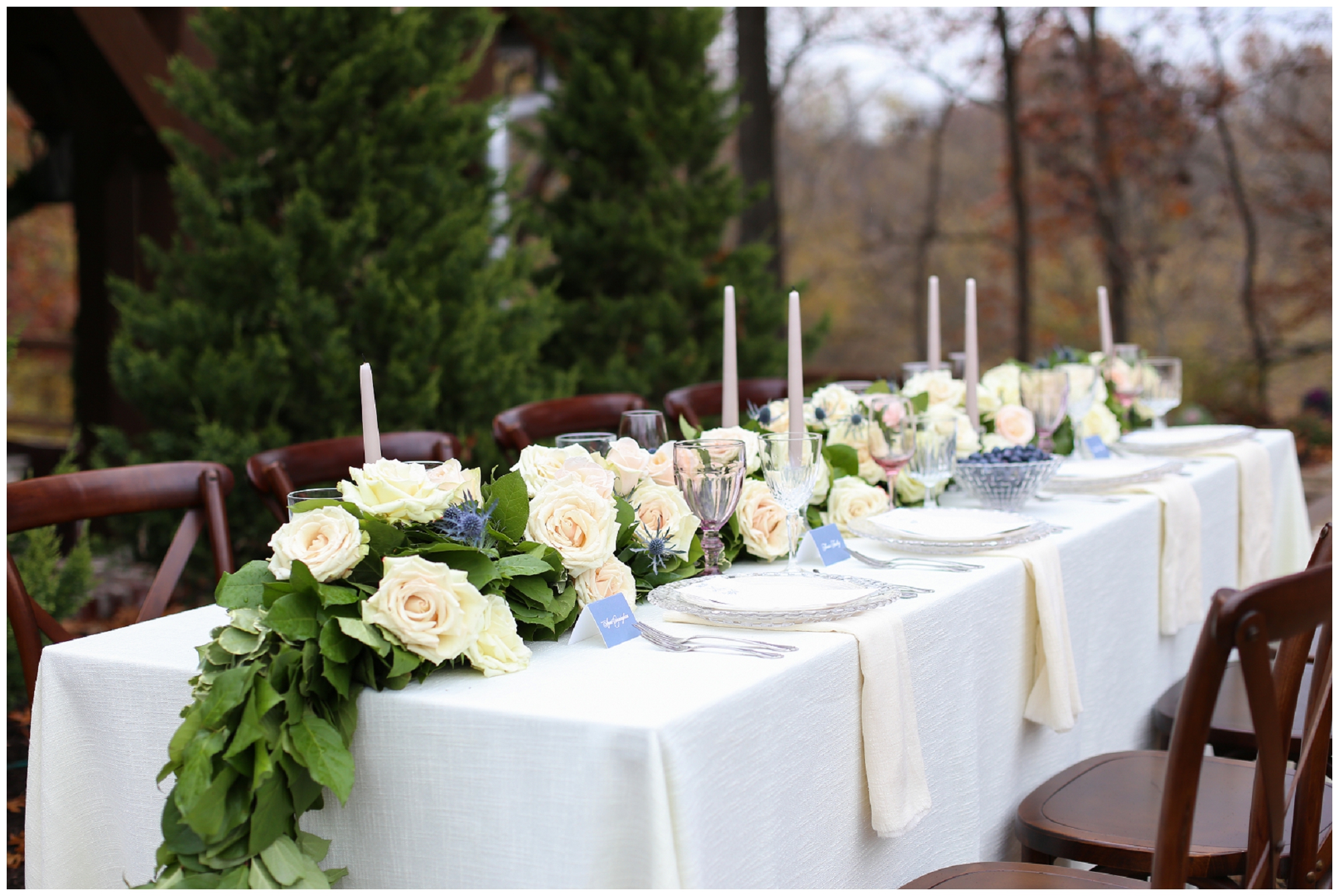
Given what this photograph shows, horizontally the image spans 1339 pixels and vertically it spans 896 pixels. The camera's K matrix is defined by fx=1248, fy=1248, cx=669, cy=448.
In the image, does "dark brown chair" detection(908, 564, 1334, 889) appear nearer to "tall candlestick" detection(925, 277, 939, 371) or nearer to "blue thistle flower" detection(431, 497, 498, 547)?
A: "blue thistle flower" detection(431, 497, 498, 547)

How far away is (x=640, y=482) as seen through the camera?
1604 millimetres

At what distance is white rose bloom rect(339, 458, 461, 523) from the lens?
125 centimetres

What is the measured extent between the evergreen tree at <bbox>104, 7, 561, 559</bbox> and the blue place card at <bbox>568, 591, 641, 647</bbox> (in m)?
2.54

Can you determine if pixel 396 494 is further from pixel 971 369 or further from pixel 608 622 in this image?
pixel 971 369

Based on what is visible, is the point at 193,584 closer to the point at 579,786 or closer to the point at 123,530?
the point at 123,530

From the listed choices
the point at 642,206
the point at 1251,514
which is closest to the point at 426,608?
the point at 1251,514

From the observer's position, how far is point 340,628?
1.17 meters

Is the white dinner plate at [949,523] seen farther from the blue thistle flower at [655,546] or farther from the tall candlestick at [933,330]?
the tall candlestick at [933,330]

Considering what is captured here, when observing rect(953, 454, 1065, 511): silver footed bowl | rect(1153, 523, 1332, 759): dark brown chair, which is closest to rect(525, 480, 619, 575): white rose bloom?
rect(953, 454, 1065, 511): silver footed bowl

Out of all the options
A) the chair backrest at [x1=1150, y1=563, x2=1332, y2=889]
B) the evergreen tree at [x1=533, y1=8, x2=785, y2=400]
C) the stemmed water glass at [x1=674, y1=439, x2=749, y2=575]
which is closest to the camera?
the chair backrest at [x1=1150, y1=563, x2=1332, y2=889]

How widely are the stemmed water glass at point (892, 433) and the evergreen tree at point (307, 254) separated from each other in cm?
214

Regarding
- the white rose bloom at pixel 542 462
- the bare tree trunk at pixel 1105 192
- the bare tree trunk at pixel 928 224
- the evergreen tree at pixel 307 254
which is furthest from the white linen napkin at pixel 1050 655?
the bare tree trunk at pixel 928 224

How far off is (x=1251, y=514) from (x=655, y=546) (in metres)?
1.92

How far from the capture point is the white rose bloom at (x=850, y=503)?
78.0 inches
